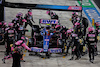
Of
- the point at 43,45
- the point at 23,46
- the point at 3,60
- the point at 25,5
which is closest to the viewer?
the point at 23,46

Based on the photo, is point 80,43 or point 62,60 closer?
point 62,60

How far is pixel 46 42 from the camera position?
432 inches

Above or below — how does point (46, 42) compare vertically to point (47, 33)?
below

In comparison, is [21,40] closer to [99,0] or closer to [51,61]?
[51,61]

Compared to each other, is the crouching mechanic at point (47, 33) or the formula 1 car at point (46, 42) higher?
the crouching mechanic at point (47, 33)

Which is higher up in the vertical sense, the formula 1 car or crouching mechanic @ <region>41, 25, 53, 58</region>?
crouching mechanic @ <region>41, 25, 53, 58</region>

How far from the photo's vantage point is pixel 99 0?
26625 mm

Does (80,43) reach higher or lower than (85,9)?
lower

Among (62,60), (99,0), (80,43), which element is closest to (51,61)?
(62,60)

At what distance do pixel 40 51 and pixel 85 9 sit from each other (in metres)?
15.8

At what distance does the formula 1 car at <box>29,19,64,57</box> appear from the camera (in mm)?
10992

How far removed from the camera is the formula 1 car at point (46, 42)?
1099cm

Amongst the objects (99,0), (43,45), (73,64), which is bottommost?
(73,64)

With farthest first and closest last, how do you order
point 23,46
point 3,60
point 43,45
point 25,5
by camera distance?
point 25,5 → point 43,45 → point 3,60 → point 23,46
